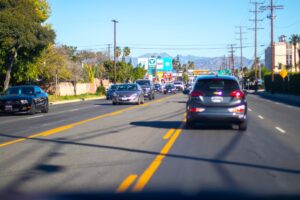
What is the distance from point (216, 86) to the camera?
54.6ft

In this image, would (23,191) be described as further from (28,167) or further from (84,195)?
(28,167)

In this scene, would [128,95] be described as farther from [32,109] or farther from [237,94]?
[237,94]

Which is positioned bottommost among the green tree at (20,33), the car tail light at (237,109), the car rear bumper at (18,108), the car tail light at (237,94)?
the car rear bumper at (18,108)

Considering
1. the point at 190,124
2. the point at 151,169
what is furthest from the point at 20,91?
the point at 151,169

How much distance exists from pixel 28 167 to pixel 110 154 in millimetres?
2204

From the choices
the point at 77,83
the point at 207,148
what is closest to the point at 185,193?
the point at 207,148

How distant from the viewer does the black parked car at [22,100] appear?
26672 millimetres

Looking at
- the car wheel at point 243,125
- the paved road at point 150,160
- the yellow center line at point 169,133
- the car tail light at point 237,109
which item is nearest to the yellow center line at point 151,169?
the paved road at point 150,160

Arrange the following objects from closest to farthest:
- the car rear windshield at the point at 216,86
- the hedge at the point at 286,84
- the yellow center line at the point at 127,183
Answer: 1. the yellow center line at the point at 127,183
2. the car rear windshield at the point at 216,86
3. the hedge at the point at 286,84

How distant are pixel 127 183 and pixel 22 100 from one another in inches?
752

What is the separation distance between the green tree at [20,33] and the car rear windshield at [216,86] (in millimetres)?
27654

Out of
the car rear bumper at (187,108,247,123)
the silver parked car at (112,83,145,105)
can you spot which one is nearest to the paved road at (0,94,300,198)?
the car rear bumper at (187,108,247,123)

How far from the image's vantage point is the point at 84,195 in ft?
25.9

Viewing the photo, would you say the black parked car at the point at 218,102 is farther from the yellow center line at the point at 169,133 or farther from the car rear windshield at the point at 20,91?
the car rear windshield at the point at 20,91
